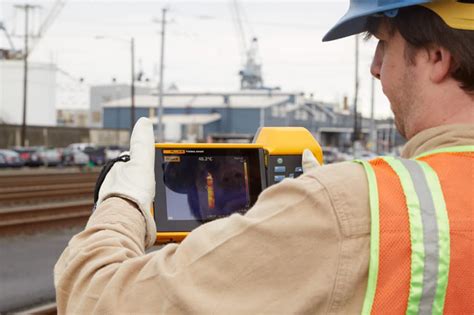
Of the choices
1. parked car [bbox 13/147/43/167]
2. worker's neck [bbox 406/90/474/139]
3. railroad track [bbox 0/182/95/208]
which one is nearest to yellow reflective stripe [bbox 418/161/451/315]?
worker's neck [bbox 406/90/474/139]

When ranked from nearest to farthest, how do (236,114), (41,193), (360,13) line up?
(360,13) < (41,193) < (236,114)

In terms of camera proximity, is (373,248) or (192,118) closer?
(373,248)

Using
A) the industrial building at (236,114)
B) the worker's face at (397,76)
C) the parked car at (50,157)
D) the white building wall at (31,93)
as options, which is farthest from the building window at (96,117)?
the worker's face at (397,76)

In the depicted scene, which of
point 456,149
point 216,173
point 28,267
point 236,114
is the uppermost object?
point 236,114

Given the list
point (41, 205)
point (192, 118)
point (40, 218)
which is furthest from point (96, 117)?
point (40, 218)

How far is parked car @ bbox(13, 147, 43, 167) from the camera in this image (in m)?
39.8

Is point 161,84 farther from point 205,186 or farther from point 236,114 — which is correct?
point 236,114

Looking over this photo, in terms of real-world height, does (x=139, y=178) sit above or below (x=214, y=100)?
below

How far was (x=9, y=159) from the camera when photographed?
37.9m

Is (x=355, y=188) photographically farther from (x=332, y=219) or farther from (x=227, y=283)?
(x=227, y=283)

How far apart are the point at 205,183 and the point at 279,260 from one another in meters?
1.23

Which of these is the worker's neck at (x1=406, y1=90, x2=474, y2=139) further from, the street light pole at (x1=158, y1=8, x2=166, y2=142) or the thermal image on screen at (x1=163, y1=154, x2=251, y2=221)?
the street light pole at (x1=158, y1=8, x2=166, y2=142)

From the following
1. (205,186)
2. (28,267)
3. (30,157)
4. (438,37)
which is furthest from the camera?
(30,157)

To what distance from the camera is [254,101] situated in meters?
89.3
